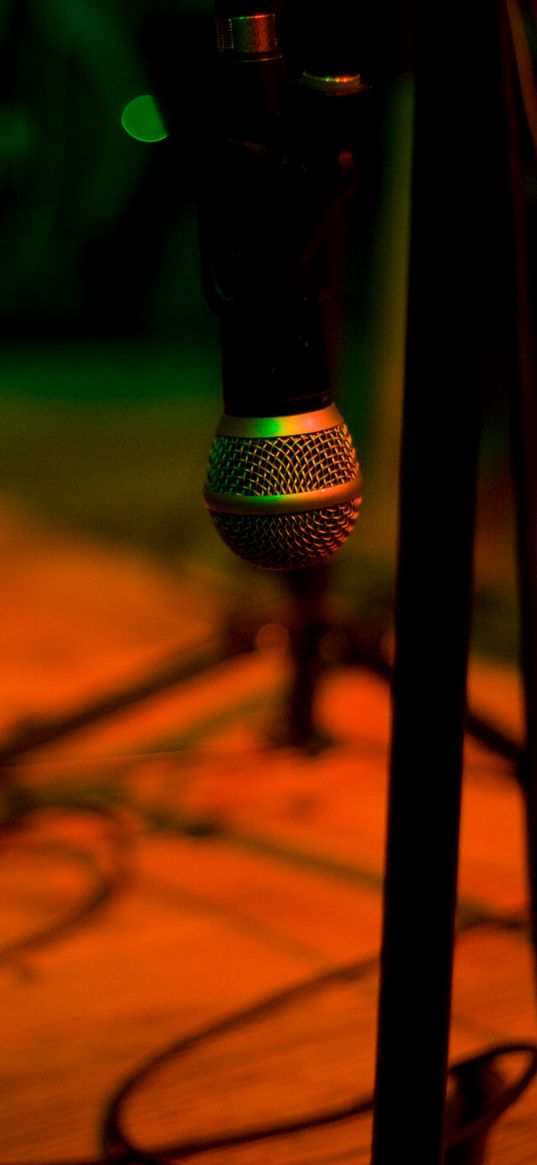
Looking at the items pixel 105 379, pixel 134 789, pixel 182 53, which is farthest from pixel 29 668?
pixel 182 53

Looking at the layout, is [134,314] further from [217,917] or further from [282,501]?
[282,501]

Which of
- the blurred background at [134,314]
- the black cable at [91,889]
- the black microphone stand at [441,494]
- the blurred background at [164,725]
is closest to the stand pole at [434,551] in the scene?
the black microphone stand at [441,494]

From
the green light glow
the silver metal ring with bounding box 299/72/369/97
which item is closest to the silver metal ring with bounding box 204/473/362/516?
the silver metal ring with bounding box 299/72/369/97

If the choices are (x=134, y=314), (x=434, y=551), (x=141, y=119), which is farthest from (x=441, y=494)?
(x=134, y=314)

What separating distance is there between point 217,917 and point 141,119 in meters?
2.90

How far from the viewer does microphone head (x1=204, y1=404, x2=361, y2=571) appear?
61 centimetres

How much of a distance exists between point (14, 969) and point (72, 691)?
679 millimetres

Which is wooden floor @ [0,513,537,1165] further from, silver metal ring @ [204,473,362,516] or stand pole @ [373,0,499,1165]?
silver metal ring @ [204,473,362,516]

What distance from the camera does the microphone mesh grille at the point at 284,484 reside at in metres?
0.61

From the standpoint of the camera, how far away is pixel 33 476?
2963 mm

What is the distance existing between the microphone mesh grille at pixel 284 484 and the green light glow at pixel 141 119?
2.95 meters

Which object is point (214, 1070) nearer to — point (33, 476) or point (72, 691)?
point (72, 691)

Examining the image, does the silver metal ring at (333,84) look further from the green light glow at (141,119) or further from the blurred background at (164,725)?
the green light glow at (141,119)

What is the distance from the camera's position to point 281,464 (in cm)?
61
